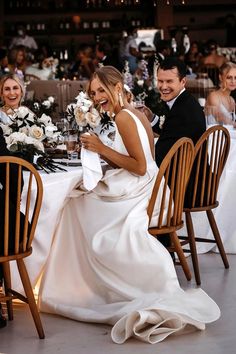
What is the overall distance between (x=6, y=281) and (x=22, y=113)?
895 mm

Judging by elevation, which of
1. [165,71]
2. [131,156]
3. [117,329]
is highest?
[165,71]

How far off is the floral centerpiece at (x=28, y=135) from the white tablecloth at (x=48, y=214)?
0.16 m

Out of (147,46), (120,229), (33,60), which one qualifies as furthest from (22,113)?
(147,46)

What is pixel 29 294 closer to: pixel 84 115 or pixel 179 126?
pixel 84 115

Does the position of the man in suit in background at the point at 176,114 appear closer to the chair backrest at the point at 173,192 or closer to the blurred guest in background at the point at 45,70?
the chair backrest at the point at 173,192

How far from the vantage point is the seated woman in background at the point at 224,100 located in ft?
21.0

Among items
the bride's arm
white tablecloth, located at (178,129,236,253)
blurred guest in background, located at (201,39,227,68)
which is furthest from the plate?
blurred guest in background, located at (201,39,227,68)

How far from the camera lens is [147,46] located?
14.4m

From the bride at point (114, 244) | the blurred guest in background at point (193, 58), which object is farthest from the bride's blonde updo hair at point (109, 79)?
the blurred guest in background at point (193, 58)

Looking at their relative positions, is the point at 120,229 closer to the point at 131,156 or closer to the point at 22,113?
the point at 131,156

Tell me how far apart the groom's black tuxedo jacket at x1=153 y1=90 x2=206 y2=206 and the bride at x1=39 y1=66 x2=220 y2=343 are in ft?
1.74

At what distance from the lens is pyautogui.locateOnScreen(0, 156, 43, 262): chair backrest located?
149 inches

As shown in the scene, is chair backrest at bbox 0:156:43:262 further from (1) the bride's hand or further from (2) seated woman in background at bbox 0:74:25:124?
(2) seated woman in background at bbox 0:74:25:124

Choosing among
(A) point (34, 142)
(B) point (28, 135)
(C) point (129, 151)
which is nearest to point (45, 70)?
(B) point (28, 135)
